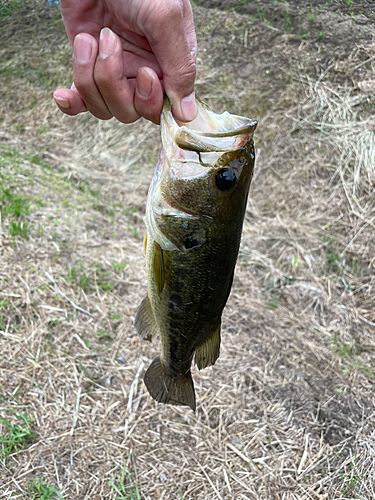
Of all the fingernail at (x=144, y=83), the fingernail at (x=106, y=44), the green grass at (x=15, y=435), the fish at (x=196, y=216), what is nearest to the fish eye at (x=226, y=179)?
the fish at (x=196, y=216)

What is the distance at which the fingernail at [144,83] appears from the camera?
1589mm

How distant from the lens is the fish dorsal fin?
5.39 feet

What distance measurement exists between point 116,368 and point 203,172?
7.71 feet

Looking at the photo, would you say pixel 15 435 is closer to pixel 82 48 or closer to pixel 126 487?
pixel 126 487

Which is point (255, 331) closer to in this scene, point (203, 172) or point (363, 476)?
point (363, 476)

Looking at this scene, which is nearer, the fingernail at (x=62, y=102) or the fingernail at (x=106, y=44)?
the fingernail at (x=106, y=44)

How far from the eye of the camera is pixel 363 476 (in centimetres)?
277

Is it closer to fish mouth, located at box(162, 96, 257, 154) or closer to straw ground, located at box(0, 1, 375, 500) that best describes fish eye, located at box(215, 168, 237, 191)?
fish mouth, located at box(162, 96, 257, 154)

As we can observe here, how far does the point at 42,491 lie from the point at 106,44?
261 cm

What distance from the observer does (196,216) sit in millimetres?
1526

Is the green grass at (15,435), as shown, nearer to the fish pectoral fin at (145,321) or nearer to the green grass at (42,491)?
the green grass at (42,491)

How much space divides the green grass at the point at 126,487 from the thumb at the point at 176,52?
238cm

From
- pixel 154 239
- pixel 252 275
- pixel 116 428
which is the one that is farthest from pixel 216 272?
pixel 252 275

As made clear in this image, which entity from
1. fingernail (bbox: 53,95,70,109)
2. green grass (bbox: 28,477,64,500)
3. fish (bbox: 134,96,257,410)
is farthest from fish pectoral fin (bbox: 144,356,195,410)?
fingernail (bbox: 53,95,70,109)
